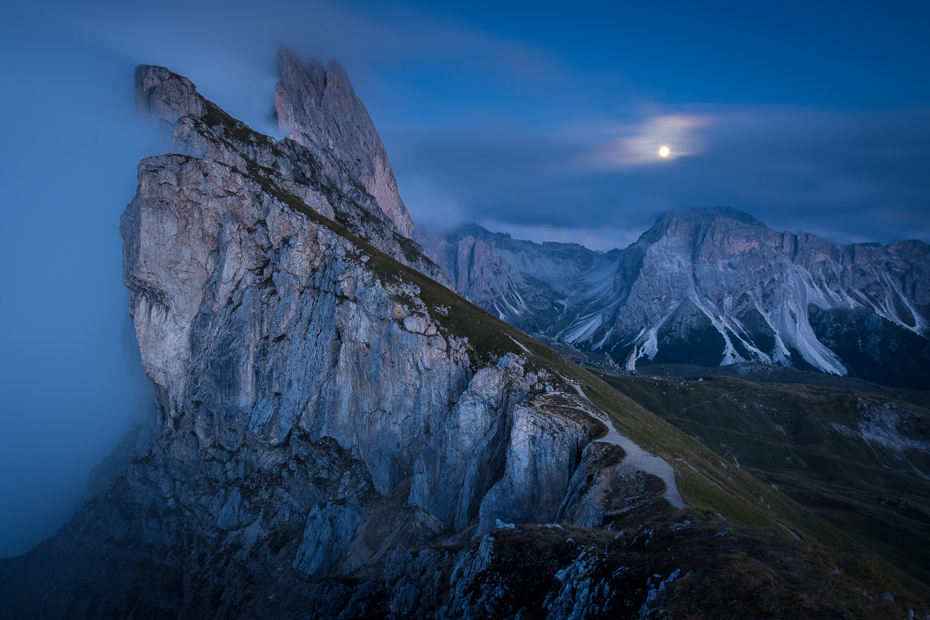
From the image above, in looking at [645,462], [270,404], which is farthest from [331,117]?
[645,462]

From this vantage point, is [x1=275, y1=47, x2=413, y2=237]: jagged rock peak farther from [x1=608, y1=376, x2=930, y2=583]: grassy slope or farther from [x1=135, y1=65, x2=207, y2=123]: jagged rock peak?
[x1=608, y1=376, x2=930, y2=583]: grassy slope

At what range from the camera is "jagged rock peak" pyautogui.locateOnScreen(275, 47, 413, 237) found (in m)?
141

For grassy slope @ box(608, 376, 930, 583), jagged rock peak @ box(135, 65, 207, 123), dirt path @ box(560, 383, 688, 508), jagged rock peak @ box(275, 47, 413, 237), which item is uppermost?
jagged rock peak @ box(275, 47, 413, 237)

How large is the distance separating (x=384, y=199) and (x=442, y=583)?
188354mm

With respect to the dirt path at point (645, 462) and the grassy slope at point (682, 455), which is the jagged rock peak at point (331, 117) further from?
the dirt path at point (645, 462)

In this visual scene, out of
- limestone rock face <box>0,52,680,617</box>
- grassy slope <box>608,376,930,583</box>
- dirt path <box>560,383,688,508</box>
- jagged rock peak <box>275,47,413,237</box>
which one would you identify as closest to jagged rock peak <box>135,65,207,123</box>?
limestone rock face <box>0,52,680,617</box>

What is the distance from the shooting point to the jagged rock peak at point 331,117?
141250mm

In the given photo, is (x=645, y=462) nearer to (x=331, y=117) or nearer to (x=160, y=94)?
(x=160, y=94)

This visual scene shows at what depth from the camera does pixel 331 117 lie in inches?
6368

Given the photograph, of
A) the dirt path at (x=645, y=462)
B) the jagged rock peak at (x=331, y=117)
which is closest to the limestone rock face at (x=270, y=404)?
the dirt path at (x=645, y=462)

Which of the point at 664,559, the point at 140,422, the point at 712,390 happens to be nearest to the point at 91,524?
the point at 140,422

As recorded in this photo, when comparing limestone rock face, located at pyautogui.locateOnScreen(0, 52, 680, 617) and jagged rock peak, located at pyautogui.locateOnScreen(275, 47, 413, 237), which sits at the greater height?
jagged rock peak, located at pyautogui.locateOnScreen(275, 47, 413, 237)

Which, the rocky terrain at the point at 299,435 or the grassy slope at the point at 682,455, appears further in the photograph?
the rocky terrain at the point at 299,435

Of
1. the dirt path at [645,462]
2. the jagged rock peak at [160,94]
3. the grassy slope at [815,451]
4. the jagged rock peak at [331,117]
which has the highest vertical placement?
the jagged rock peak at [331,117]
